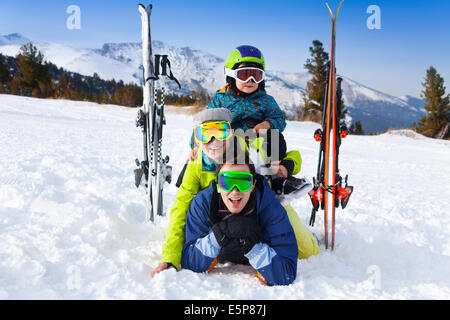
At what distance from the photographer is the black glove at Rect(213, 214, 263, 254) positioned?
83.1 inches

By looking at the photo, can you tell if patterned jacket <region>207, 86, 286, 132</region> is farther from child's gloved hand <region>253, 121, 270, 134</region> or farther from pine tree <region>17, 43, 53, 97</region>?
pine tree <region>17, 43, 53, 97</region>

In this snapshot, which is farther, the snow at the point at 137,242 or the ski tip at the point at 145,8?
the ski tip at the point at 145,8

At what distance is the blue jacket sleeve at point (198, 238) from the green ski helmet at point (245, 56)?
4.23 ft

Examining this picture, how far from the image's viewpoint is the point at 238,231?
211 centimetres

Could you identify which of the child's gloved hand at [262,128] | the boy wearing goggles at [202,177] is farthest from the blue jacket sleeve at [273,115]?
the boy wearing goggles at [202,177]

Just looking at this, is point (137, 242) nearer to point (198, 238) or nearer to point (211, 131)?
point (198, 238)

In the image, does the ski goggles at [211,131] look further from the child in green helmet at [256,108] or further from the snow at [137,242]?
the snow at [137,242]

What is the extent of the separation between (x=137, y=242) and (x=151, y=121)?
115 cm

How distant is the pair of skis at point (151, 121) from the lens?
324cm

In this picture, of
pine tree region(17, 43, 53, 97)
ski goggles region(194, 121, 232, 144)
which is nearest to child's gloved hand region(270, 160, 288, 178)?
ski goggles region(194, 121, 232, 144)

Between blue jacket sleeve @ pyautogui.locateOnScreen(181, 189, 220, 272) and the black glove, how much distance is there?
13cm

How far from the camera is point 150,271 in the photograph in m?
2.36

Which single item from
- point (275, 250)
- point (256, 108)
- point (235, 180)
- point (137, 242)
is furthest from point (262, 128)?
point (137, 242)
